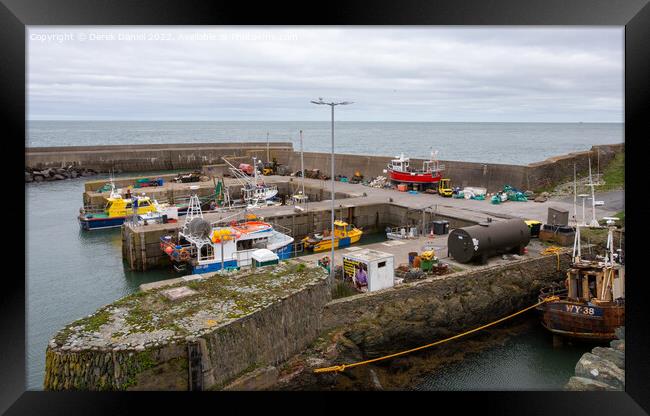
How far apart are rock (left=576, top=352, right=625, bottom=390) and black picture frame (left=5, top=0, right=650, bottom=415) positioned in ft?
5.91

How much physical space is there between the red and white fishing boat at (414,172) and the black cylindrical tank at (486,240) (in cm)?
985

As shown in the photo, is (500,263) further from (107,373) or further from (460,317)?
(107,373)

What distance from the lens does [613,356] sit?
26.7 ft

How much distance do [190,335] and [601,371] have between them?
591cm

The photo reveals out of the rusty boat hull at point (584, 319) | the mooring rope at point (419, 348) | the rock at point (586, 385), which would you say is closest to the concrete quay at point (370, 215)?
the mooring rope at point (419, 348)

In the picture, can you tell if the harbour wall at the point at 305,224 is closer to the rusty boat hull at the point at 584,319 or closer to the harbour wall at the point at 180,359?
the rusty boat hull at the point at 584,319

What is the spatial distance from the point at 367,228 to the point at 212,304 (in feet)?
43.0

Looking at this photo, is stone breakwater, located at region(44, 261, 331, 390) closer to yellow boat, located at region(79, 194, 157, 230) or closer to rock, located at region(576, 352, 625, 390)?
rock, located at region(576, 352, 625, 390)

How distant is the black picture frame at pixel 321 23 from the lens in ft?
16.3

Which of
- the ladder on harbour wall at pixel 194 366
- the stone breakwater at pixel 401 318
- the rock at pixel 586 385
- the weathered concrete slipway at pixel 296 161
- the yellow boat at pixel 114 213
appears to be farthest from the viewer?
the weathered concrete slipway at pixel 296 161

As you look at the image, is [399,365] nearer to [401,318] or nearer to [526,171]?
[401,318]
